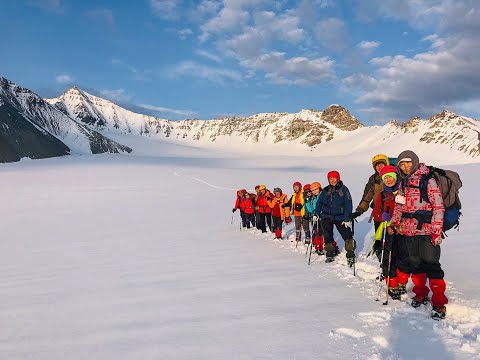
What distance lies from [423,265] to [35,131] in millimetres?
128175

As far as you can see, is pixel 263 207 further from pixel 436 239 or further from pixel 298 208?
pixel 436 239

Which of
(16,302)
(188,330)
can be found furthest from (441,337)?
(16,302)

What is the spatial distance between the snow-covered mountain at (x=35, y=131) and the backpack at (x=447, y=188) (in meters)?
103

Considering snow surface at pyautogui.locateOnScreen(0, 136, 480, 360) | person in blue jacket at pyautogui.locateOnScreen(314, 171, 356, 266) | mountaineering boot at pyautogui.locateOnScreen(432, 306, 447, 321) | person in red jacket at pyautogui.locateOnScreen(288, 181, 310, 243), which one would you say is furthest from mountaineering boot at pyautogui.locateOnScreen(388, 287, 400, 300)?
person in red jacket at pyautogui.locateOnScreen(288, 181, 310, 243)

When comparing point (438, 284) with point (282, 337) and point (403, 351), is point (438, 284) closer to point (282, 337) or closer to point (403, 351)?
point (403, 351)

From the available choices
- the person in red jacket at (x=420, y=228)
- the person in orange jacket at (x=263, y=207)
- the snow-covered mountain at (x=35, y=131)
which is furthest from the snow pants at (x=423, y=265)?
the snow-covered mountain at (x=35, y=131)

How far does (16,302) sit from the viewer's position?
19.3 feet

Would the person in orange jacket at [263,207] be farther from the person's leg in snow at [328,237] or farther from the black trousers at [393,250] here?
the black trousers at [393,250]

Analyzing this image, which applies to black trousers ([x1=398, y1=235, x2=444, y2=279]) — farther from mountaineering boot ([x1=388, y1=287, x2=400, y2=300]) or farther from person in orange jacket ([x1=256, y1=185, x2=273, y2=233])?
person in orange jacket ([x1=256, y1=185, x2=273, y2=233])

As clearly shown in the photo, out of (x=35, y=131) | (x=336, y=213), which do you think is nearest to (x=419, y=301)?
(x=336, y=213)

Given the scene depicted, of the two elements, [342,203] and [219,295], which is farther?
[342,203]

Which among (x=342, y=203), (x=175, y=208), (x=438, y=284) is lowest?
(x=175, y=208)

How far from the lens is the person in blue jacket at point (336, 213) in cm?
786

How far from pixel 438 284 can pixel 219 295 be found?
10.3 ft
